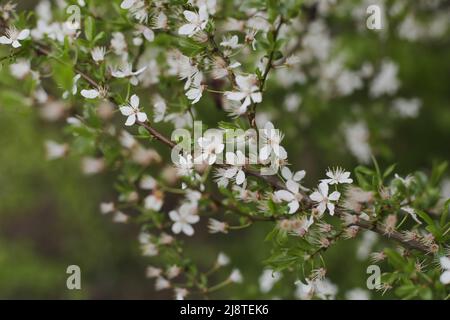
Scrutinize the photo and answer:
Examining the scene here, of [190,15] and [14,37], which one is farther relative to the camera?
[14,37]

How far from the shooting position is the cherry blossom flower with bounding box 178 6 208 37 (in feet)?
5.79

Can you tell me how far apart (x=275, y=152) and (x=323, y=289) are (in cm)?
61

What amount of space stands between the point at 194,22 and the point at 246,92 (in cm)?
29

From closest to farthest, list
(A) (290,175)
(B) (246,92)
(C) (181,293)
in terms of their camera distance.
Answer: (B) (246,92) → (A) (290,175) → (C) (181,293)

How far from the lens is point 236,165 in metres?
1.75

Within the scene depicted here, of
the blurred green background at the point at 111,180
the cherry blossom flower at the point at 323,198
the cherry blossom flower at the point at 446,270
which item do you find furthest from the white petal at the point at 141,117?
the blurred green background at the point at 111,180

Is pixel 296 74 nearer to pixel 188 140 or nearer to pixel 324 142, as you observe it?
pixel 324 142

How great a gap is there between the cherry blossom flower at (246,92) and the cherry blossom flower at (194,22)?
21cm

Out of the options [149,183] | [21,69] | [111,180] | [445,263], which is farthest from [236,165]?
[111,180]

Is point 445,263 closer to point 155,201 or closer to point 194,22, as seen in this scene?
point 194,22

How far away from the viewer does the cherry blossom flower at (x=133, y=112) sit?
1858mm

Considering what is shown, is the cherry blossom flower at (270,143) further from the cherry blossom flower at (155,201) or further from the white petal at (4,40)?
the white petal at (4,40)

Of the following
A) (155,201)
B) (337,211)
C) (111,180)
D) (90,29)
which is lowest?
(337,211)
